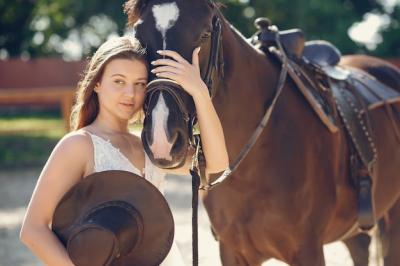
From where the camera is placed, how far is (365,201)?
322cm

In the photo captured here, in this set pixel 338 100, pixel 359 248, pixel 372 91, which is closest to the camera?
pixel 338 100

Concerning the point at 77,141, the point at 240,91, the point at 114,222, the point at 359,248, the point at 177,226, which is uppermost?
the point at 240,91

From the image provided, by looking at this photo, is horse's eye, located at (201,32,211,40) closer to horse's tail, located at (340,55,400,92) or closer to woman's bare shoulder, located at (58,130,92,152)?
woman's bare shoulder, located at (58,130,92,152)

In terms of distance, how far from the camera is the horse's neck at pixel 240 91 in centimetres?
267

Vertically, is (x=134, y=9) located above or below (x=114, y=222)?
above

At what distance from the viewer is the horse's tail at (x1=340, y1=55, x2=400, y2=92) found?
443 centimetres

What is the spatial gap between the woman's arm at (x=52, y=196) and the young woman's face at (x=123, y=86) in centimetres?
20

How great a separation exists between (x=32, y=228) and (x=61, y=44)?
33539 mm

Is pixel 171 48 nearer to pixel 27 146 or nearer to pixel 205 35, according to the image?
pixel 205 35

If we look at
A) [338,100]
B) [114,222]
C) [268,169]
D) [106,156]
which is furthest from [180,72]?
[338,100]

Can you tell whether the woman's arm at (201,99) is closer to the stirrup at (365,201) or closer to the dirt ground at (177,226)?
the stirrup at (365,201)

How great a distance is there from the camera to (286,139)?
290cm

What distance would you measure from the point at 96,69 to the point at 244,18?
22041 millimetres

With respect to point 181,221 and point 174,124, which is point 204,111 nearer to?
point 174,124
